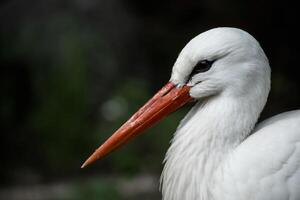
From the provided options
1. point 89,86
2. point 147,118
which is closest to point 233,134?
point 147,118

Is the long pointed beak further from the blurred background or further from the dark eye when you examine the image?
the blurred background

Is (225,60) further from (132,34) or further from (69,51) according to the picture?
(132,34)

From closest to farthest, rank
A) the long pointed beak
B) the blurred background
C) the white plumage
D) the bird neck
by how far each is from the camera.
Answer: the white plumage → the bird neck → the long pointed beak → the blurred background

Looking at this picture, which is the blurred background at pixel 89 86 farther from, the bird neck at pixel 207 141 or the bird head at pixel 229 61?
the bird head at pixel 229 61

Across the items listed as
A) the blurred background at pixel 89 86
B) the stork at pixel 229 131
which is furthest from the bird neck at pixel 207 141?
the blurred background at pixel 89 86

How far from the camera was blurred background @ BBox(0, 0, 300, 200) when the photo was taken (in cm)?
554

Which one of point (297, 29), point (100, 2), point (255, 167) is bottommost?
point (255, 167)

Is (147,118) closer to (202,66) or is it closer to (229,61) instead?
(202,66)

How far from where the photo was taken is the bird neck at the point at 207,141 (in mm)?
2564

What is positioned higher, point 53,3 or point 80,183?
point 53,3

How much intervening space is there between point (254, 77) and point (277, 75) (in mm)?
3302

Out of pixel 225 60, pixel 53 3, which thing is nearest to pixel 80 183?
pixel 53 3

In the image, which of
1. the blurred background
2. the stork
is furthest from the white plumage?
the blurred background

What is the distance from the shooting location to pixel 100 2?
6.32m
